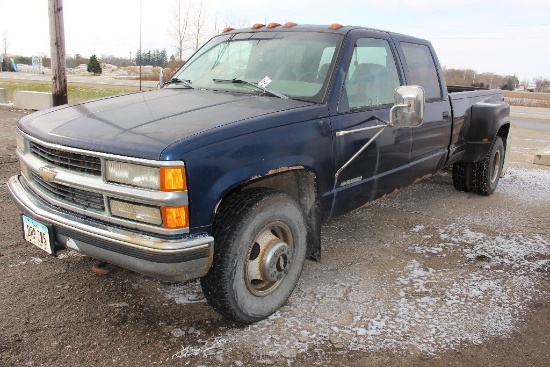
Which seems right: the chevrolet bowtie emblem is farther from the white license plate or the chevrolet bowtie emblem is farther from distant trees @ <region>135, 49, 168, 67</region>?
distant trees @ <region>135, 49, 168, 67</region>

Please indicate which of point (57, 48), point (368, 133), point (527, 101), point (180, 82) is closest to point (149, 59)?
point (57, 48)

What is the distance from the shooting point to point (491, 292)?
355 cm

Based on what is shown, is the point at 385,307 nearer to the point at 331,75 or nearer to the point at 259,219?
the point at 259,219

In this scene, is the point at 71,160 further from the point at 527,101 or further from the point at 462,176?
the point at 527,101

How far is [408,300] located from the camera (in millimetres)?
3379

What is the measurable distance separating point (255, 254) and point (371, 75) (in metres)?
1.79

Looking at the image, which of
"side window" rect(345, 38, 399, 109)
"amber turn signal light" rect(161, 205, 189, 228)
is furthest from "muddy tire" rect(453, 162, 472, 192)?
"amber turn signal light" rect(161, 205, 189, 228)

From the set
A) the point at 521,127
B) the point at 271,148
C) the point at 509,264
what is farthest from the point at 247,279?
the point at 521,127

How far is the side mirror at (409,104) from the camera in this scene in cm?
322

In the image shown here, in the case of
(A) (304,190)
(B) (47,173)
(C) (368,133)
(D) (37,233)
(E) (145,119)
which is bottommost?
(D) (37,233)

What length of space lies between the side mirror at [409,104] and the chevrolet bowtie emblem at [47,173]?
2.19 meters

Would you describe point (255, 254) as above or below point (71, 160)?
below

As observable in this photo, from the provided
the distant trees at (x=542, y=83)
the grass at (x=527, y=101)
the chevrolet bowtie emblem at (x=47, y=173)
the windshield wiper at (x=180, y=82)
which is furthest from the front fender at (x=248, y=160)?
the distant trees at (x=542, y=83)

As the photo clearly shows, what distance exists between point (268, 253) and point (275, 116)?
83 cm
